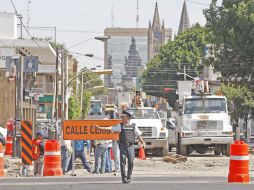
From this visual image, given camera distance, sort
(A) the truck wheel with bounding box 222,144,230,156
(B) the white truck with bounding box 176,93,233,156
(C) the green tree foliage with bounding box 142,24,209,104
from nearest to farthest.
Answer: (B) the white truck with bounding box 176,93,233,156
(A) the truck wheel with bounding box 222,144,230,156
(C) the green tree foliage with bounding box 142,24,209,104

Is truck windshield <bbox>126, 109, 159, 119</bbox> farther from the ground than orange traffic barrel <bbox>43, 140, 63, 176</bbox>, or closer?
farther from the ground

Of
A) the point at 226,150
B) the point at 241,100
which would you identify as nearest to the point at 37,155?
the point at 226,150

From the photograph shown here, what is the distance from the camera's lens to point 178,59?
113812 mm

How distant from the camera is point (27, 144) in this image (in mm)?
26172

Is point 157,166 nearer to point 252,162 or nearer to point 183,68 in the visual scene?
point 252,162

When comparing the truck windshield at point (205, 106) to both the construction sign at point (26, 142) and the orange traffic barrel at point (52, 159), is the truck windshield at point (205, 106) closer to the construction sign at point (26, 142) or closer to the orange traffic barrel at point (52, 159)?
the construction sign at point (26, 142)

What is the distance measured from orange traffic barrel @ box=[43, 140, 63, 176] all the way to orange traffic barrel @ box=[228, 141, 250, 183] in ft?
18.1

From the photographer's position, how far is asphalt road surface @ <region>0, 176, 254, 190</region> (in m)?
19.0

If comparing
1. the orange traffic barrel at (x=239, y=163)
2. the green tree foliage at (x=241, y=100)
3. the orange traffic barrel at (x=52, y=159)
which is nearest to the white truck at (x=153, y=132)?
the orange traffic barrel at (x=52, y=159)

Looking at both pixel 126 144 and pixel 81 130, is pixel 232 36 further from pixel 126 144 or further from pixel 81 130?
pixel 126 144

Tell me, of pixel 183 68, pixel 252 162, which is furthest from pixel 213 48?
pixel 183 68

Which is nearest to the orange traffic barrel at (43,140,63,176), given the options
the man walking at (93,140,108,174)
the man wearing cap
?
the man walking at (93,140,108,174)

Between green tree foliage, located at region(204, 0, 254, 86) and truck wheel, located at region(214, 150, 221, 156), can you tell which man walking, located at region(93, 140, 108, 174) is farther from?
green tree foliage, located at region(204, 0, 254, 86)

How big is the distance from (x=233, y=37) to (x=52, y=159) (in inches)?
1079
